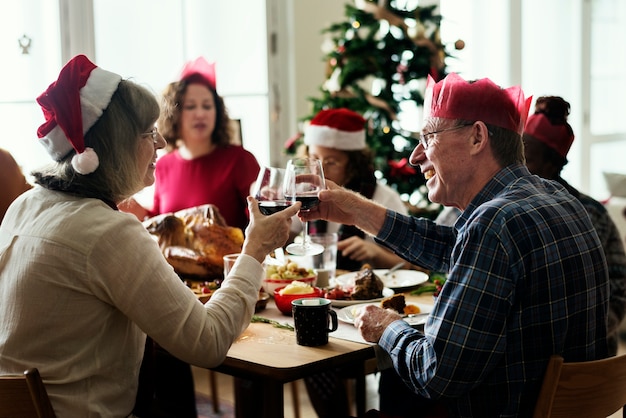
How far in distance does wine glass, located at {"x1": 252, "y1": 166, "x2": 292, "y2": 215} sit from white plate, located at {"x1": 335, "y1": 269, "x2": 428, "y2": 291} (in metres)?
0.61

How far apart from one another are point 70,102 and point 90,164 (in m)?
0.13

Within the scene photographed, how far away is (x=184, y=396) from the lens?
3035 mm

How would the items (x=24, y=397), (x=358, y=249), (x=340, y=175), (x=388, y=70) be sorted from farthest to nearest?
(x=388, y=70)
(x=340, y=175)
(x=358, y=249)
(x=24, y=397)

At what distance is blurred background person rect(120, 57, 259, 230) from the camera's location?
11.4ft

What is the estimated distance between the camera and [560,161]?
8.27 feet

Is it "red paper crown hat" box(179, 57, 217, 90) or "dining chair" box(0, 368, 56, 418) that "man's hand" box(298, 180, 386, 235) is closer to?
"dining chair" box(0, 368, 56, 418)

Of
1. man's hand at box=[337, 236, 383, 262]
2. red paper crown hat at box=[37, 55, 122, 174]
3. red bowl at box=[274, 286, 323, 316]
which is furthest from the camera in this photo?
Result: man's hand at box=[337, 236, 383, 262]

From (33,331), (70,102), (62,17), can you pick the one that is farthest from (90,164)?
(62,17)

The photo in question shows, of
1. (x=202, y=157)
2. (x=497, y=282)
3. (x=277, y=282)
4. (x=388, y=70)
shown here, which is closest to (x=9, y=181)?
(x=277, y=282)

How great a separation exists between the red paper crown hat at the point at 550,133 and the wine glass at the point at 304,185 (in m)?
0.83

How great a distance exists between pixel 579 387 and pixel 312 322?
61cm

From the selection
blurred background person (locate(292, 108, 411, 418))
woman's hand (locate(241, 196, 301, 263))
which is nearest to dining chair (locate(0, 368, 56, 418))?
woman's hand (locate(241, 196, 301, 263))

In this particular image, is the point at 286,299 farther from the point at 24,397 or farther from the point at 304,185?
the point at 24,397

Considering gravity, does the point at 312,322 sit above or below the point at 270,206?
below
